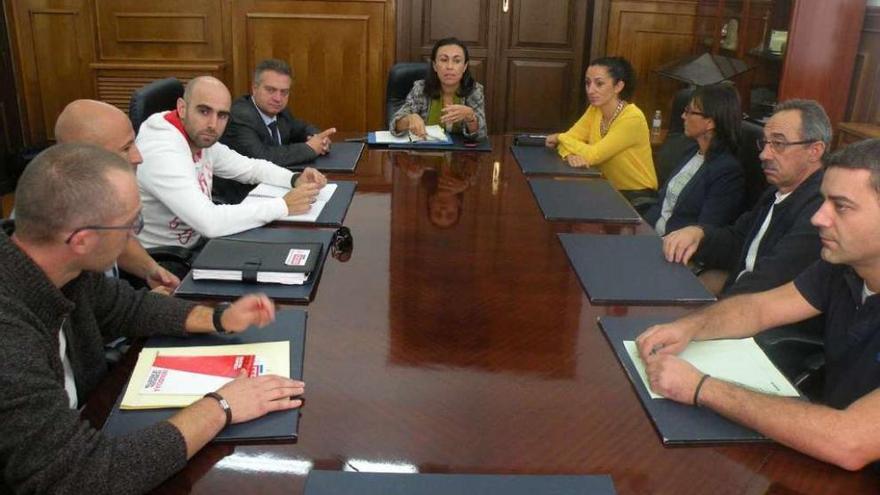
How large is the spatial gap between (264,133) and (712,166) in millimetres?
1639

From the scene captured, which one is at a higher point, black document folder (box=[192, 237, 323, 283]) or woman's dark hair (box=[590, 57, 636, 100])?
woman's dark hair (box=[590, 57, 636, 100])

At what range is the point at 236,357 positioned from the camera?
1.30 metres

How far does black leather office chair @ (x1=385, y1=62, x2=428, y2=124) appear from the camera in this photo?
3.67 m

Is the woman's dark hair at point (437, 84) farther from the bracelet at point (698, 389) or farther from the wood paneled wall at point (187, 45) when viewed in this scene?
the bracelet at point (698, 389)

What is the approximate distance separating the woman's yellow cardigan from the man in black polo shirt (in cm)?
140

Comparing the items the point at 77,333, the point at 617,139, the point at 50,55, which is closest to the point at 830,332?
the point at 77,333

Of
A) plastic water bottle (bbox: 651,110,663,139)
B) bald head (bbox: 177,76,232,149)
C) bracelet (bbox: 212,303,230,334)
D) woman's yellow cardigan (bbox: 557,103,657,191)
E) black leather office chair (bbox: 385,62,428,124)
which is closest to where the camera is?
bracelet (bbox: 212,303,230,334)

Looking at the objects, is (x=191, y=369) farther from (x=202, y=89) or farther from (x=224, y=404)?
(x=202, y=89)

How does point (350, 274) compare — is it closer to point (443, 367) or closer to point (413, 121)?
point (443, 367)

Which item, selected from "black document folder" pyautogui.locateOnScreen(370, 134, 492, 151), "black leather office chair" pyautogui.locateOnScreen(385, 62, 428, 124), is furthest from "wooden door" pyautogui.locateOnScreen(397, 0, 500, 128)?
"black document folder" pyautogui.locateOnScreen(370, 134, 492, 151)

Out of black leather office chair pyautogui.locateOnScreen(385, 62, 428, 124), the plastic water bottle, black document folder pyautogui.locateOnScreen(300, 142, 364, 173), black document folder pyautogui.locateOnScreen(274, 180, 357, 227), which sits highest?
black leather office chair pyautogui.locateOnScreen(385, 62, 428, 124)

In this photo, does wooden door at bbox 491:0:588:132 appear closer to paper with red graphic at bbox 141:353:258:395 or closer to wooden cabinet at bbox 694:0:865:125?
wooden cabinet at bbox 694:0:865:125

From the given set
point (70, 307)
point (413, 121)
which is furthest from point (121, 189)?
point (413, 121)

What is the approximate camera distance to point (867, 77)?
11.1 ft
